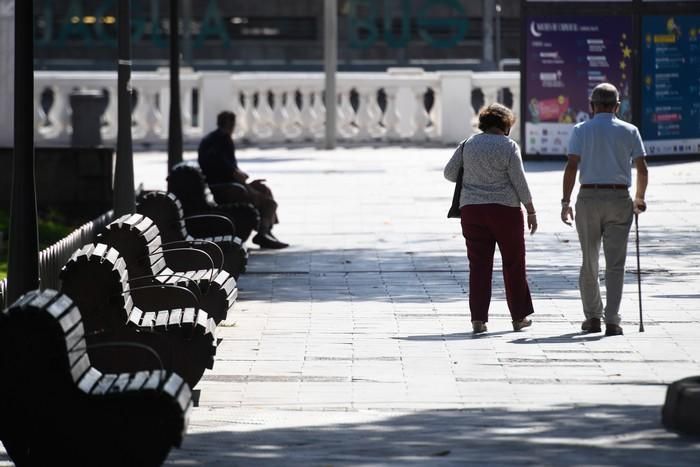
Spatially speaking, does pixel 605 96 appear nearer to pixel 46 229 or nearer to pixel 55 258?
pixel 55 258

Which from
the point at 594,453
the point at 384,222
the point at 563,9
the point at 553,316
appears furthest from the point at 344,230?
the point at 594,453

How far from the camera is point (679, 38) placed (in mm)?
26156

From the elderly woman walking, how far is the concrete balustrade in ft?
65.0

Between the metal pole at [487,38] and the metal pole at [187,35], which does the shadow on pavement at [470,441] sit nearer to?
the metal pole at [487,38]

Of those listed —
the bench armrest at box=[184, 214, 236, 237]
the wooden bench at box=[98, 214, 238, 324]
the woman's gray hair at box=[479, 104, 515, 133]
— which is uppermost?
the woman's gray hair at box=[479, 104, 515, 133]

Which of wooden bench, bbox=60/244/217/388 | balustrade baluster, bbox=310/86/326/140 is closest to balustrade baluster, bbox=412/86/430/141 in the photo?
balustrade baluster, bbox=310/86/326/140

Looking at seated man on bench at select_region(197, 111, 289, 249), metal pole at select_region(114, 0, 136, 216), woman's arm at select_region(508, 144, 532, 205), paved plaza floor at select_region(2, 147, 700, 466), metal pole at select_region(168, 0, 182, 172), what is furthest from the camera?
metal pole at select_region(168, 0, 182, 172)

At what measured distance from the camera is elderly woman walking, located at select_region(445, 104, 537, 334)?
11500 millimetres

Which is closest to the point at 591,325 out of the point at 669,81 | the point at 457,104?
the point at 669,81

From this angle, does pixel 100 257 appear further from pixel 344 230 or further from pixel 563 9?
pixel 563 9

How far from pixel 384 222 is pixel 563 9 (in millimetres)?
7957

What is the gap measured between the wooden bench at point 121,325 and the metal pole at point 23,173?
303 millimetres

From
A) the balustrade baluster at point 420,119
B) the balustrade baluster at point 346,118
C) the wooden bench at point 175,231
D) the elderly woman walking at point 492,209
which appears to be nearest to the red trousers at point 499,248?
the elderly woman walking at point 492,209

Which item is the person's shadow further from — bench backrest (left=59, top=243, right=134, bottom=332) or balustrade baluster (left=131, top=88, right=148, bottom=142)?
balustrade baluster (left=131, top=88, right=148, bottom=142)
